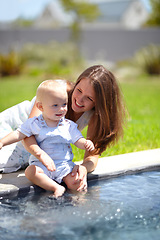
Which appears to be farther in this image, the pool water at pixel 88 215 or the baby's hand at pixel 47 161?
the baby's hand at pixel 47 161

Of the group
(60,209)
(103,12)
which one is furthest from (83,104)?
(103,12)

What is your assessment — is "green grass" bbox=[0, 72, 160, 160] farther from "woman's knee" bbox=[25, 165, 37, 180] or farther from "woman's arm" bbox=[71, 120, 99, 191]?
"woman's knee" bbox=[25, 165, 37, 180]

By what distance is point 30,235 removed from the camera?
204 cm

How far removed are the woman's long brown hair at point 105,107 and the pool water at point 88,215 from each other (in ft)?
1.42

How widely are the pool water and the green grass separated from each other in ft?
2.42

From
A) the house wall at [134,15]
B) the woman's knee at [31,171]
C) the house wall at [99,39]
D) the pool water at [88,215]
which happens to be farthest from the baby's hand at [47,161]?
the house wall at [134,15]

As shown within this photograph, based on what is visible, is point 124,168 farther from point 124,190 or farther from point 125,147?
point 125,147

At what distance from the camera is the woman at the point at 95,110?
115 inches

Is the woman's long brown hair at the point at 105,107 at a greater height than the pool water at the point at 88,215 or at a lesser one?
greater

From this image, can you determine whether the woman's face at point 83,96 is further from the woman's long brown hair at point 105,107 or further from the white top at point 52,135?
the white top at point 52,135

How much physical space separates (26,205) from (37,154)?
379 mm

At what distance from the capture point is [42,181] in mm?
2668

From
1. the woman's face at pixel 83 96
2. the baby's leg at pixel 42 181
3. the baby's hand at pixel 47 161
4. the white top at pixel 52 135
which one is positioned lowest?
the baby's leg at pixel 42 181

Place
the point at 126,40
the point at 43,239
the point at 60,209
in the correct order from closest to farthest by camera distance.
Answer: the point at 43,239 < the point at 60,209 < the point at 126,40
